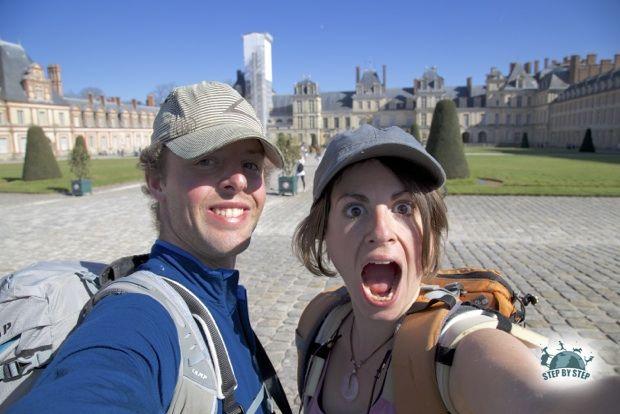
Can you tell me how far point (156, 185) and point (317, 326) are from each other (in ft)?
2.34

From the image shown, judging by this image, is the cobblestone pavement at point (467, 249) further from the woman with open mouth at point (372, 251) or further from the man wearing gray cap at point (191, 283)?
the man wearing gray cap at point (191, 283)

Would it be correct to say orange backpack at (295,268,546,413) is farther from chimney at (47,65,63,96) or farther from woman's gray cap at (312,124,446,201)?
chimney at (47,65,63,96)

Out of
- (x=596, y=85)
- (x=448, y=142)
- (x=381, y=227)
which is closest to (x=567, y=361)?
(x=381, y=227)

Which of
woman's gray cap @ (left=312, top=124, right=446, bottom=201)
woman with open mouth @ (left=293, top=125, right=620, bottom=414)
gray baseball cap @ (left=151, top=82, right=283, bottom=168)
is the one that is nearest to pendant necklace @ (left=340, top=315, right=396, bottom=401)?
woman with open mouth @ (left=293, top=125, right=620, bottom=414)

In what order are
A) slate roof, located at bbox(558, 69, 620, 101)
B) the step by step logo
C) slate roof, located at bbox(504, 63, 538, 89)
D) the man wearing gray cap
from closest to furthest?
the step by step logo → the man wearing gray cap → slate roof, located at bbox(558, 69, 620, 101) → slate roof, located at bbox(504, 63, 538, 89)

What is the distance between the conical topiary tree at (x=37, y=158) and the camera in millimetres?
17641

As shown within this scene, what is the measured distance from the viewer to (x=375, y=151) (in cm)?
113

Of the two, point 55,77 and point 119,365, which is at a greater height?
point 55,77

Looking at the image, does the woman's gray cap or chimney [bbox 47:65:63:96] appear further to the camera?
chimney [bbox 47:65:63:96]

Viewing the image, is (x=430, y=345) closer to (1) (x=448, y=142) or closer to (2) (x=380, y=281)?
(2) (x=380, y=281)

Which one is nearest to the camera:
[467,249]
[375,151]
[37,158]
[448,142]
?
[375,151]

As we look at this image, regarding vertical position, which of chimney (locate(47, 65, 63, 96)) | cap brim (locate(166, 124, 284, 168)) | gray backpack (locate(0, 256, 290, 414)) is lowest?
gray backpack (locate(0, 256, 290, 414))

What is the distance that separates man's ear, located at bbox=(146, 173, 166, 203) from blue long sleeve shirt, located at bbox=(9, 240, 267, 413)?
1.00 ft

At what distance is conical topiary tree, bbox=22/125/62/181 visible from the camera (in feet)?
57.9
